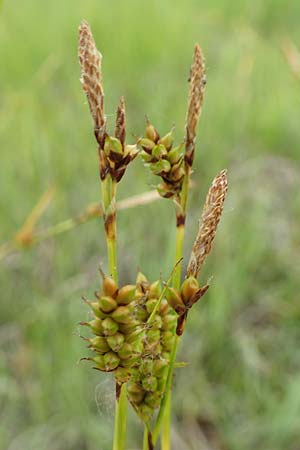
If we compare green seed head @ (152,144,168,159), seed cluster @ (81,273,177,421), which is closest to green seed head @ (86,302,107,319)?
seed cluster @ (81,273,177,421)

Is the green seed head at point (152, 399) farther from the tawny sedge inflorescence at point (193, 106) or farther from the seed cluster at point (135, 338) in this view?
the tawny sedge inflorescence at point (193, 106)

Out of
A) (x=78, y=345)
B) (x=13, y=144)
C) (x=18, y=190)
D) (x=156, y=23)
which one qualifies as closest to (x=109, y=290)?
(x=78, y=345)

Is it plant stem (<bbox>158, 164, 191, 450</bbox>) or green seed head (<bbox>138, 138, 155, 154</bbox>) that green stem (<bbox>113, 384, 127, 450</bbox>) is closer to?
plant stem (<bbox>158, 164, 191, 450</bbox>)

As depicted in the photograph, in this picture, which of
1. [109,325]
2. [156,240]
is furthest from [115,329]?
[156,240]

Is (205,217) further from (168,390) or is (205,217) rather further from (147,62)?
(147,62)

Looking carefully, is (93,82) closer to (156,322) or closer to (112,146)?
(112,146)

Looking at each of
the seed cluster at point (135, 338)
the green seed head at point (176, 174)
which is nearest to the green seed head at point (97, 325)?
the seed cluster at point (135, 338)
